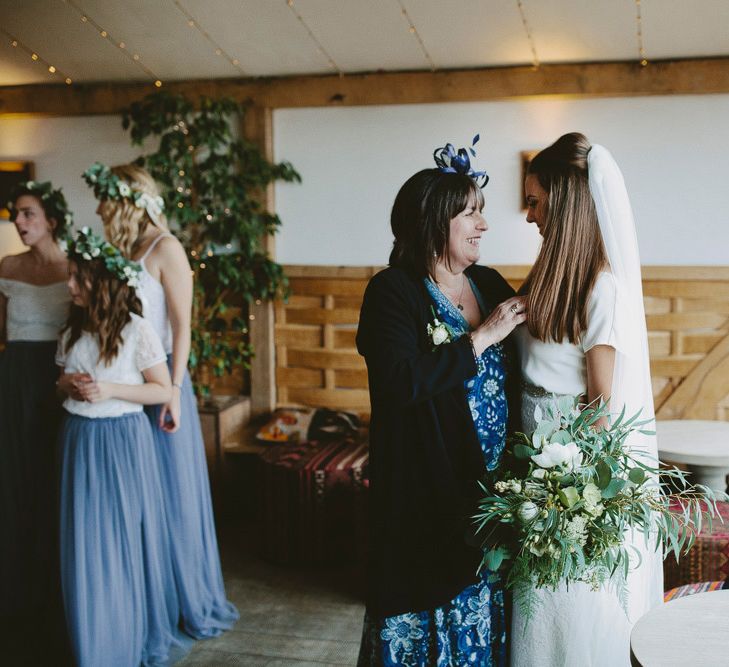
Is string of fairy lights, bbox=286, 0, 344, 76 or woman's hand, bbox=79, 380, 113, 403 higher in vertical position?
string of fairy lights, bbox=286, 0, 344, 76

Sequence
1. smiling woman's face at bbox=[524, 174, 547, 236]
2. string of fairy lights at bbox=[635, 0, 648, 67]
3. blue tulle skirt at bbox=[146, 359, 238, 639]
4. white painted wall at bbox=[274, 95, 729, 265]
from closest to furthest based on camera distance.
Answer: smiling woman's face at bbox=[524, 174, 547, 236]
blue tulle skirt at bbox=[146, 359, 238, 639]
string of fairy lights at bbox=[635, 0, 648, 67]
white painted wall at bbox=[274, 95, 729, 265]

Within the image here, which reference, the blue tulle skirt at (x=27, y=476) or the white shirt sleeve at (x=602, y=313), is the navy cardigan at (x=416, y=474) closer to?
the white shirt sleeve at (x=602, y=313)

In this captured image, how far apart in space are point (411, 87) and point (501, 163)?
2.22 feet

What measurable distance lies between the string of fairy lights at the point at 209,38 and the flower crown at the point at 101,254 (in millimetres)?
1719

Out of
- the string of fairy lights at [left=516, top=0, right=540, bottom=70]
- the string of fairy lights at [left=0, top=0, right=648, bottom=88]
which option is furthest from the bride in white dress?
the string of fairy lights at [left=0, top=0, right=648, bottom=88]

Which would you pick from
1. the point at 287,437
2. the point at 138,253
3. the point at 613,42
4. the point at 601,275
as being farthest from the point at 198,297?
the point at 601,275

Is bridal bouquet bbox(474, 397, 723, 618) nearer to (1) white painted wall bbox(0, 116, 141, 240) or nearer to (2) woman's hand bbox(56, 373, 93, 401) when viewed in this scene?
(2) woman's hand bbox(56, 373, 93, 401)

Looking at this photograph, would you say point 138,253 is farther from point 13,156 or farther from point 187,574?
point 13,156

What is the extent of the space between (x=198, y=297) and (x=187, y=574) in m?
1.88

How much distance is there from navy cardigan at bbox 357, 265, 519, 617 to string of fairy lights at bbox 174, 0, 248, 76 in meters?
2.53

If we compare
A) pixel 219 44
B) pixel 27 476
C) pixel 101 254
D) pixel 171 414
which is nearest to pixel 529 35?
pixel 219 44

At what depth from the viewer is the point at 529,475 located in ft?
5.45

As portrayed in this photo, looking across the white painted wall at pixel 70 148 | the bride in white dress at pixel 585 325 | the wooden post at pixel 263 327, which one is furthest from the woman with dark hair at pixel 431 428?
the white painted wall at pixel 70 148

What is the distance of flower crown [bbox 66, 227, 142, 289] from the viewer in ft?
8.57
